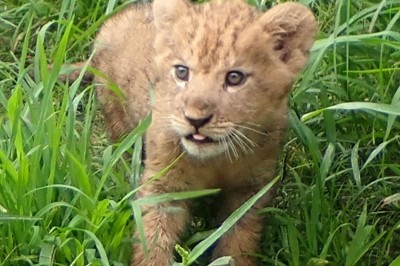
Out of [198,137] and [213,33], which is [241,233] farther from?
[213,33]

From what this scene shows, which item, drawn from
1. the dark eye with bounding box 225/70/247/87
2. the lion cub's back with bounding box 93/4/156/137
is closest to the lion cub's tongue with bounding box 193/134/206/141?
the dark eye with bounding box 225/70/247/87

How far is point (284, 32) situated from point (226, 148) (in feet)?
1.81

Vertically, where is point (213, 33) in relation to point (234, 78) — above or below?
above

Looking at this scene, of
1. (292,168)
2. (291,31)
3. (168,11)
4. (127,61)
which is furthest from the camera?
(127,61)

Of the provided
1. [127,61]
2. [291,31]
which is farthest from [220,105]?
[127,61]

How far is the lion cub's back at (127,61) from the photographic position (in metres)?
5.14

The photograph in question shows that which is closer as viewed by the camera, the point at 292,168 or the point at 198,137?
the point at 198,137

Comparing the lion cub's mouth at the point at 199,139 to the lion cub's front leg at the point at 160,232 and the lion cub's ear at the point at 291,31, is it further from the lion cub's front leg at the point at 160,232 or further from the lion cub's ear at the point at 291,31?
the lion cub's ear at the point at 291,31

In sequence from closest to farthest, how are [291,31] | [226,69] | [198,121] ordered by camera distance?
[198,121] < [226,69] < [291,31]

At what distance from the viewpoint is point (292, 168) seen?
5156mm

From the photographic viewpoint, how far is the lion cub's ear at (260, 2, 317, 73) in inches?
179

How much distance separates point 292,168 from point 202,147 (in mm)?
981

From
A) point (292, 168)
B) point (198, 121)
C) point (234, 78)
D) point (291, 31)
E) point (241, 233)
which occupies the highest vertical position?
point (291, 31)

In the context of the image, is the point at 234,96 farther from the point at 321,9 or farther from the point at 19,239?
the point at 321,9
